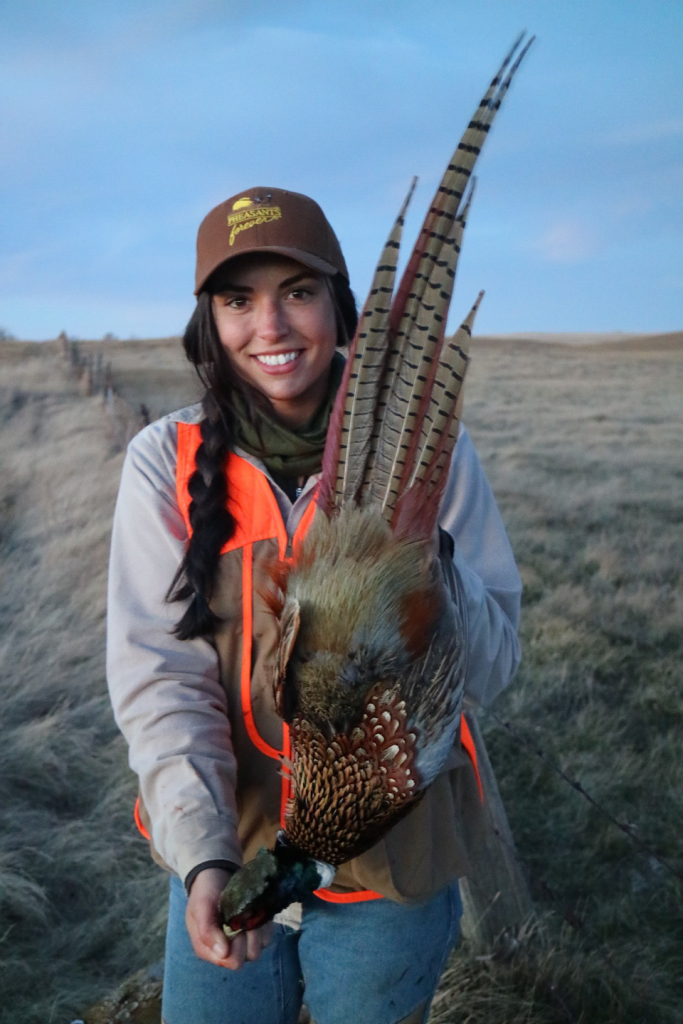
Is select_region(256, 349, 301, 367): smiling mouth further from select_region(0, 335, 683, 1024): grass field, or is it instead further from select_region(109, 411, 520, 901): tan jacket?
select_region(0, 335, 683, 1024): grass field

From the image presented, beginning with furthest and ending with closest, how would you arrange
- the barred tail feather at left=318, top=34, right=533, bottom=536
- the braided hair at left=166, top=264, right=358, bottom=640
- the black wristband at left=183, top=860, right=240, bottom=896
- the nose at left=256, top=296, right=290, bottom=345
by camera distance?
the nose at left=256, top=296, right=290, bottom=345 → the braided hair at left=166, top=264, right=358, bottom=640 → the black wristband at left=183, top=860, right=240, bottom=896 → the barred tail feather at left=318, top=34, right=533, bottom=536

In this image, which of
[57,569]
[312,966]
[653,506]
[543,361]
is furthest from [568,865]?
[543,361]

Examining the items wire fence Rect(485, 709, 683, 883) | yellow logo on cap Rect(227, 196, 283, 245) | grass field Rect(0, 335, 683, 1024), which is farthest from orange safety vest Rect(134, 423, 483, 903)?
grass field Rect(0, 335, 683, 1024)

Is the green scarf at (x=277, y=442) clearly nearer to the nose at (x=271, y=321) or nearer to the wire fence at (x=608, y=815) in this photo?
the nose at (x=271, y=321)

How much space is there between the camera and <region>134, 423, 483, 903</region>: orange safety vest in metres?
2.04

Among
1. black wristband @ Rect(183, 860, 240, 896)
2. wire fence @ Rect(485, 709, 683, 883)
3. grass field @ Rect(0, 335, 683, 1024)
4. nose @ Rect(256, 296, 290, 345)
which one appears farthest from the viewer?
grass field @ Rect(0, 335, 683, 1024)

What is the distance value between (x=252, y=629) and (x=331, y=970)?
997mm

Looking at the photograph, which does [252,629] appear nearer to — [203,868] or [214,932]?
[203,868]

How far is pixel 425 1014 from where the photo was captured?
7.13ft

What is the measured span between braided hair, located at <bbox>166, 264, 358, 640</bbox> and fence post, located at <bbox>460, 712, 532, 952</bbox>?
170 cm

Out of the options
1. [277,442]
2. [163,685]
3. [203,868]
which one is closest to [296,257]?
[277,442]

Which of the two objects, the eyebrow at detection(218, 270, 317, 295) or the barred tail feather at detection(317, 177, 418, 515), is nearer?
the barred tail feather at detection(317, 177, 418, 515)

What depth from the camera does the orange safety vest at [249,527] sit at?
204 centimetres

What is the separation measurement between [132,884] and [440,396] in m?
3.60
